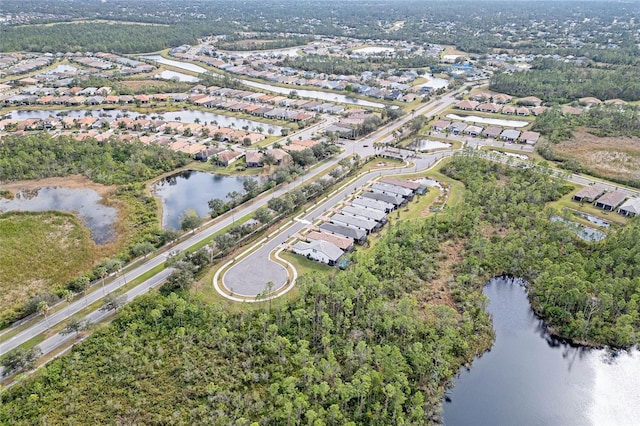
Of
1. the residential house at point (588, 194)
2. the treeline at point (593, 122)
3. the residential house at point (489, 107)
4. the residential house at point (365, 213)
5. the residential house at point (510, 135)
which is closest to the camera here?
the residential house at point (365, 213)

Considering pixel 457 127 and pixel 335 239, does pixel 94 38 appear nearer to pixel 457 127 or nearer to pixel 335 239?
pixel 457 127

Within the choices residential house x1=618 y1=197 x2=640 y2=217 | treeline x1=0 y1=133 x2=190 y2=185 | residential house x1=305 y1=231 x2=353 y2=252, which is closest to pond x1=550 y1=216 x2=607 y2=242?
residential house x1=618 y1=197 x2=640 y2=217

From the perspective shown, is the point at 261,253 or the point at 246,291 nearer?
the point at 246,291

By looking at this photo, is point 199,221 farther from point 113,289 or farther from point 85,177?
point 85,177

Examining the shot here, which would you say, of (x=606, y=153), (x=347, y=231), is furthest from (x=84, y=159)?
(x=606, y=153)

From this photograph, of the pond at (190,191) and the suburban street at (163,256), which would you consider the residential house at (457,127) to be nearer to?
the suburban street at (163,256)

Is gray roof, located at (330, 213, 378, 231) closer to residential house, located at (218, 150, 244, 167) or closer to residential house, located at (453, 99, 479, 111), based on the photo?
residential house, located at (218, 150, 244, 167)

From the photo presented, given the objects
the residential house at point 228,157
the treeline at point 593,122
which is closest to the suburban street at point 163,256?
the residential house at point 228,157

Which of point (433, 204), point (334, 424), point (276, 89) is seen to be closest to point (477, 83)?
point (276, 89)
